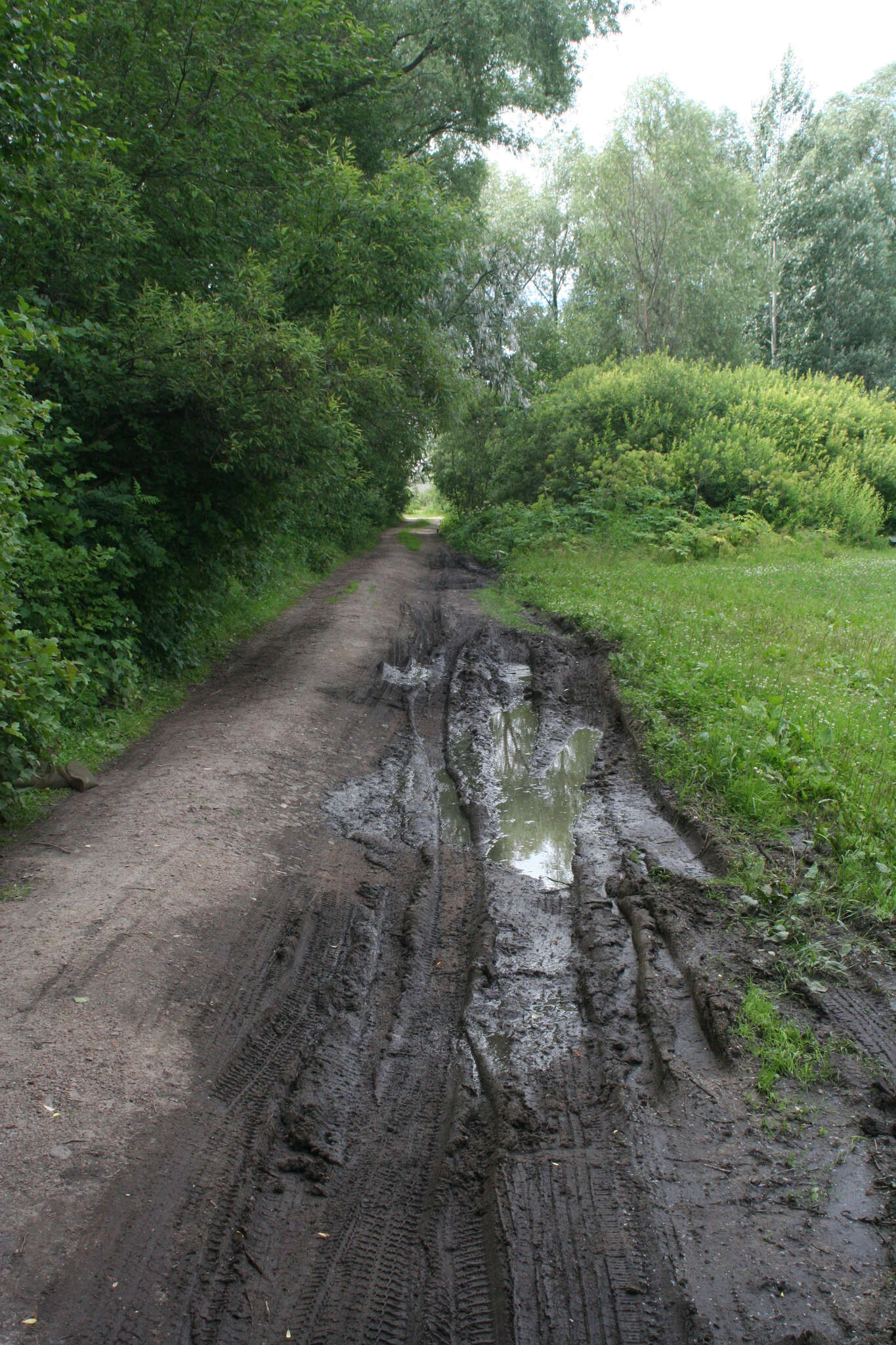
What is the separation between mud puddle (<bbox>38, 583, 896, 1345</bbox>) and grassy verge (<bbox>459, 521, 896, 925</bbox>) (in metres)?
0.67

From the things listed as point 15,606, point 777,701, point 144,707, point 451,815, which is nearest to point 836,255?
point 777,701

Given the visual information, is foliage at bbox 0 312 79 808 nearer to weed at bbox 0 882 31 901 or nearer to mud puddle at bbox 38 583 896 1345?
weed at bbox 0 882 31 901

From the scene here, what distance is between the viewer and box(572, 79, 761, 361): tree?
30.0 m

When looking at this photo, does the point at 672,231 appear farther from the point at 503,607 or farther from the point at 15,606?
the point at 15,606

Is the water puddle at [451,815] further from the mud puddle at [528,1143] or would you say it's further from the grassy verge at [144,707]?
the grassy verge at [144,707]

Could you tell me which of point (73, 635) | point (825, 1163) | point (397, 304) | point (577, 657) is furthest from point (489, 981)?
point (397, 304)

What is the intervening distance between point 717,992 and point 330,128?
14431mm

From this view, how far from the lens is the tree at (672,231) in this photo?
30.0 metres

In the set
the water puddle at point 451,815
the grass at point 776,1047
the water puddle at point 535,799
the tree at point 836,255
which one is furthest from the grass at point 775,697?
the tree at point 836,255

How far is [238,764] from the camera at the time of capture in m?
6.87

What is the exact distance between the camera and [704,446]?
2080 cm

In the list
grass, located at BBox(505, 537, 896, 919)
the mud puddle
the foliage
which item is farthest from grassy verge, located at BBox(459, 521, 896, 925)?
the foliage

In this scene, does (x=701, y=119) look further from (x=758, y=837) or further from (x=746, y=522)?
(x=758, y=837)

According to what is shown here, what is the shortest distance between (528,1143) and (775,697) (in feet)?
16.4
